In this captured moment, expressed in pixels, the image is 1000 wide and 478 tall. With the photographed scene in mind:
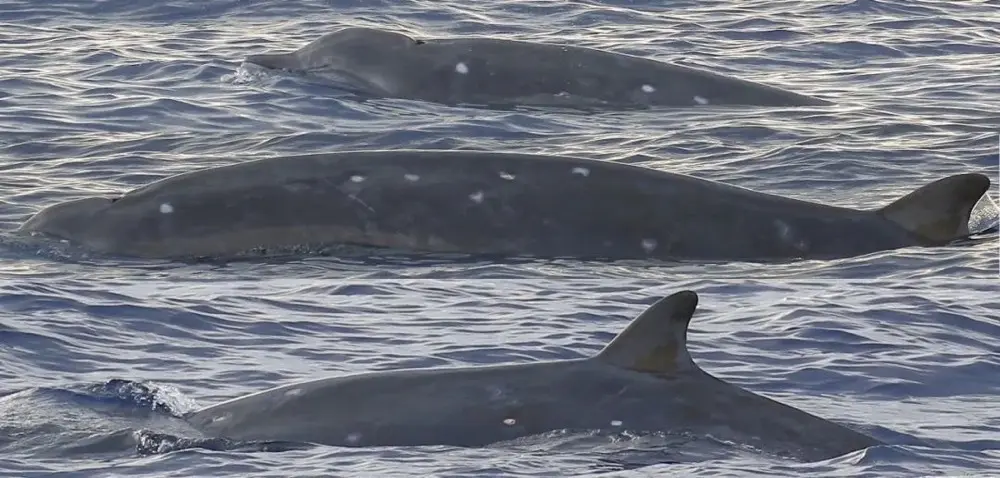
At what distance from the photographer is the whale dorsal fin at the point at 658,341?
1167cm

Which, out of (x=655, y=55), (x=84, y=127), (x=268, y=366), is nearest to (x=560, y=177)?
(x=268, y=366)

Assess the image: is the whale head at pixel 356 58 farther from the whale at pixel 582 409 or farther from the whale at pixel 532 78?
the whale at pixel 582 409

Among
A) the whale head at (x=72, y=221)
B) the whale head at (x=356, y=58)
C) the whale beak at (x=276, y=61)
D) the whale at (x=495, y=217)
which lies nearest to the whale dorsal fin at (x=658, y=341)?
the whale at (x=495, y=217)

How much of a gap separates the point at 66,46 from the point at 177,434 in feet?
61.0

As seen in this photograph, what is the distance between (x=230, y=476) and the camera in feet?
37.1

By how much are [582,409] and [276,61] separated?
50.1 ft

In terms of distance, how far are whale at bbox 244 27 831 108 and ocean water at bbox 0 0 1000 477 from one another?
1.31ft

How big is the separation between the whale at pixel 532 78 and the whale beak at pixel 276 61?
154 centimetres

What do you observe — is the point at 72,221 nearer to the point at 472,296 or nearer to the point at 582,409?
the point at 472,296

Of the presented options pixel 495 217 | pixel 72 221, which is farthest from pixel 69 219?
pixel 495 217

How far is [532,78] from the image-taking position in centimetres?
2377

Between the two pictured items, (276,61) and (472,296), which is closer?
(472,296)

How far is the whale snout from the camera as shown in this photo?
656 inches

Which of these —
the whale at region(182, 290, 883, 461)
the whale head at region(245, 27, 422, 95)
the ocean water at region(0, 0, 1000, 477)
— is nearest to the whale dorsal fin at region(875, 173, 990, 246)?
the ocean water at region(0, 0, 1000, 477)
